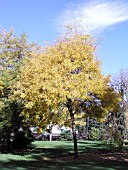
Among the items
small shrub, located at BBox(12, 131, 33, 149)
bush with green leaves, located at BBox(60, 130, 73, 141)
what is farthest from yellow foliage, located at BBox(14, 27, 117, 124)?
bush with green leaves, located at BBox(60, 130, 73, 141)

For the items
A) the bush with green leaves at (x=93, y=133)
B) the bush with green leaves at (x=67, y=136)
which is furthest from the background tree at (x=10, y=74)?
the bush with green leaves at (x=93, y=133)

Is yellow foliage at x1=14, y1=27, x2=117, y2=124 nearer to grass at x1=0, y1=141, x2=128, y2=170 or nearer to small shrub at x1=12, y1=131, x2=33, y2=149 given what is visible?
grass at x1=0, y1=141, x2=128, y2=170

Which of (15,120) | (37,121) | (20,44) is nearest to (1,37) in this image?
(20,44)

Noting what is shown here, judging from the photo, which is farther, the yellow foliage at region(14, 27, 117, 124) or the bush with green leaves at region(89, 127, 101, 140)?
the bush with green leaves at region(89, 127, 101, 140)

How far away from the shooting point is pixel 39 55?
16.3 metres

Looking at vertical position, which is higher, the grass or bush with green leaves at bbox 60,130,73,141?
bush with green leaves at bbox 60,130,73,141

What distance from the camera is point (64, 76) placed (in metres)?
14.9

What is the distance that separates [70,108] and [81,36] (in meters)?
3.82

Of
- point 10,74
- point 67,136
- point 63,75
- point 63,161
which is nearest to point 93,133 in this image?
point 67,136

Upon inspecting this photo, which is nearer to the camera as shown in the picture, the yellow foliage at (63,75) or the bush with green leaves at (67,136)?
the yellow foliage at (63,75)

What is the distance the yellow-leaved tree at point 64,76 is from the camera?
14578 mm

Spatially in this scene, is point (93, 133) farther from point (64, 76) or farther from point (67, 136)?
point (64, 76)

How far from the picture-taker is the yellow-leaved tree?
1458 cm

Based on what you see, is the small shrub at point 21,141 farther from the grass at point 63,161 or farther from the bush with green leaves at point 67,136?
the bush with green leaves at point 67,136
